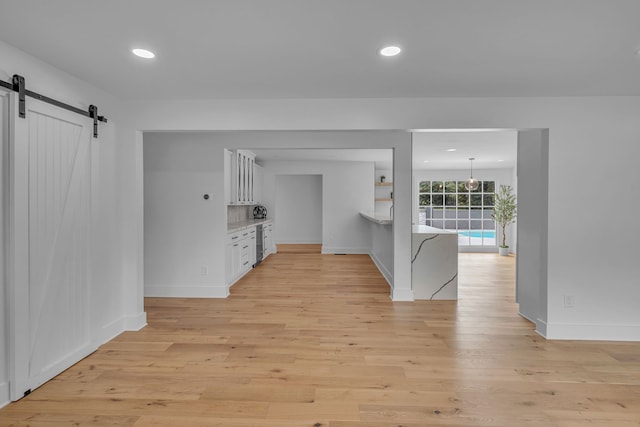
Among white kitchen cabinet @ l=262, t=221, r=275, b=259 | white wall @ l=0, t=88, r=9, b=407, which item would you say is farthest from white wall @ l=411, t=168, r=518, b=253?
white wall @ l=0, t=88, r=9, b=407

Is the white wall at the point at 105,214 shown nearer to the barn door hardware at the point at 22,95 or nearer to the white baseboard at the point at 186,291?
the barn door hardware at the point at 22,95

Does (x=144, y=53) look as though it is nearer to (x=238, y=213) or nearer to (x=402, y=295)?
(x=402, y=295)

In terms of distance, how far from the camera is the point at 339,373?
102 inches

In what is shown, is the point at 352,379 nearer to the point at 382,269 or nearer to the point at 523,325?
the point at 523,325

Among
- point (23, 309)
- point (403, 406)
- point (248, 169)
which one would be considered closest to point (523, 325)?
point (403, 406)

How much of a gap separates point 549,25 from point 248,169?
18.7ft

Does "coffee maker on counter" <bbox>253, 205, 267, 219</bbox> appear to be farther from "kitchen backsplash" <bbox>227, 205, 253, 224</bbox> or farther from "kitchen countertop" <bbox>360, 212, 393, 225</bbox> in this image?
"kitchen countertop" <bbox>360, 212, 393, 225</bbox>

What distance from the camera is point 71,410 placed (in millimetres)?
2139

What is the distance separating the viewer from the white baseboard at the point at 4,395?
216cm

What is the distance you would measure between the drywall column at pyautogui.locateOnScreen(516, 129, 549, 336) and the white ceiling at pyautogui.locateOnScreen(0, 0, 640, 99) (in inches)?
28.8

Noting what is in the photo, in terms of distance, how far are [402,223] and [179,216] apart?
2.95m

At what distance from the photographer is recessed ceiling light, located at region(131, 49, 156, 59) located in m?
2.34

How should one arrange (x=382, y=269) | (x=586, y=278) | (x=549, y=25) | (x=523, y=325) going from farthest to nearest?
(x=382, y=269), (x=523, y=325), (x=586, y=278), (x=549, y=25)

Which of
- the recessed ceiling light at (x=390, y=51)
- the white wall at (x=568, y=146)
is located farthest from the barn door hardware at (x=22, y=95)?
the recessed ceiling light at (x=390, y=51)
